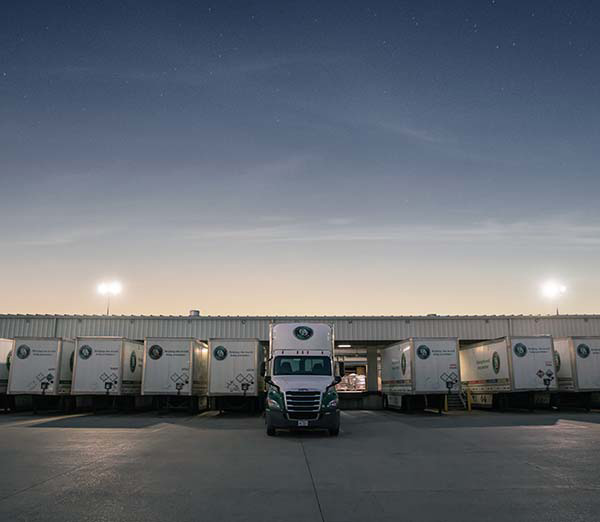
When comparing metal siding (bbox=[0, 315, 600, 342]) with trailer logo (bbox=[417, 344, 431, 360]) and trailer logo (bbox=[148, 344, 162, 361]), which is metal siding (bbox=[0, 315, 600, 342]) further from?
trailer logo (bbox=[417, 344, 431, 360])

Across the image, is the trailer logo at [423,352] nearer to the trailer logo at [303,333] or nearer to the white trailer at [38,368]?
the trailer logo at [303,333]

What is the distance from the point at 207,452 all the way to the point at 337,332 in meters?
26.0

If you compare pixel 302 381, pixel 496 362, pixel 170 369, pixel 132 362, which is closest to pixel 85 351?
pixel 132 362

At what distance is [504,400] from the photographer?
3119 cm

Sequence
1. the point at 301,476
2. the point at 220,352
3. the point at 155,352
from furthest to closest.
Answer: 1. the point at 155,352
2. the point at 220,352
3. the point at 301,476

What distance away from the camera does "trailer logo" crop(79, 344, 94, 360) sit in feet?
95.5

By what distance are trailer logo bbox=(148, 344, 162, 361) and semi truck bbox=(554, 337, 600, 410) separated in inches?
852

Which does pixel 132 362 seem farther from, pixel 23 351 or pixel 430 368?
pixel 430 368

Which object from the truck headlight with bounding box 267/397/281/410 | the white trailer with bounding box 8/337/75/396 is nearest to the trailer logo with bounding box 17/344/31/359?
the white trailer with bounding box 8/337/75/396

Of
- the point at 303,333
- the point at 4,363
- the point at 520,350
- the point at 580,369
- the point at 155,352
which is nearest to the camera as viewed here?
the point at 303,333

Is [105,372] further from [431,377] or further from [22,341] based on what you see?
[431,377]

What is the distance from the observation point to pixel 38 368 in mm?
29109

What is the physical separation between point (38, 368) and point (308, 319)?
669 inches

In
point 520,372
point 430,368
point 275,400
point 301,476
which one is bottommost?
point 301,476
